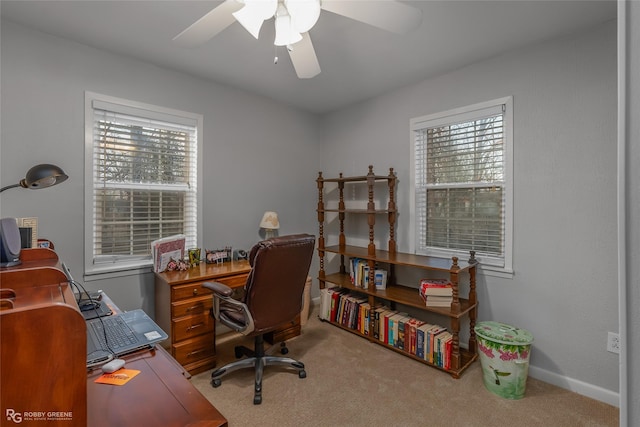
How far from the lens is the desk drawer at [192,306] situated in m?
2.20

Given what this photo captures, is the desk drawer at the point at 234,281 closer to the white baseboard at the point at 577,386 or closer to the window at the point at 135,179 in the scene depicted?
the window at the point at 135,179

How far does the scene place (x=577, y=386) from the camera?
2053 millimetres

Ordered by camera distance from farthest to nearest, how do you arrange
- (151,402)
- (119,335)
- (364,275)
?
(364,275)
(119,335)
(151,402)

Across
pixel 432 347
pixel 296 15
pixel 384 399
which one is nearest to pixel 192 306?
pixel 384 399

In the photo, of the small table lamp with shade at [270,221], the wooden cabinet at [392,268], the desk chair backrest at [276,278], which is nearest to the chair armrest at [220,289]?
the desk chair backrest at [276,278]

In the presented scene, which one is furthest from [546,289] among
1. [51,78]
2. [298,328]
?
[51,78]

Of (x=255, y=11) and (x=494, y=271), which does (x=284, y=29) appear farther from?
(x=494, y=271)

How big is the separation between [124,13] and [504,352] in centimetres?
330

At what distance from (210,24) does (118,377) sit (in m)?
1.61

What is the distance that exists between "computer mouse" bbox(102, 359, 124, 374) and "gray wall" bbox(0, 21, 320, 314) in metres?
1.59

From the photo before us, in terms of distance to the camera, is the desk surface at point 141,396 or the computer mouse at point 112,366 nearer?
the desk surface at point 141,396

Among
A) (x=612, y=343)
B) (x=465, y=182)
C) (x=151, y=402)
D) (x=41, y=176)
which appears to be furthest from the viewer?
(x=465, y=182)

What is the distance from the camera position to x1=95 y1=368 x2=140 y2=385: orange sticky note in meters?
0.98
